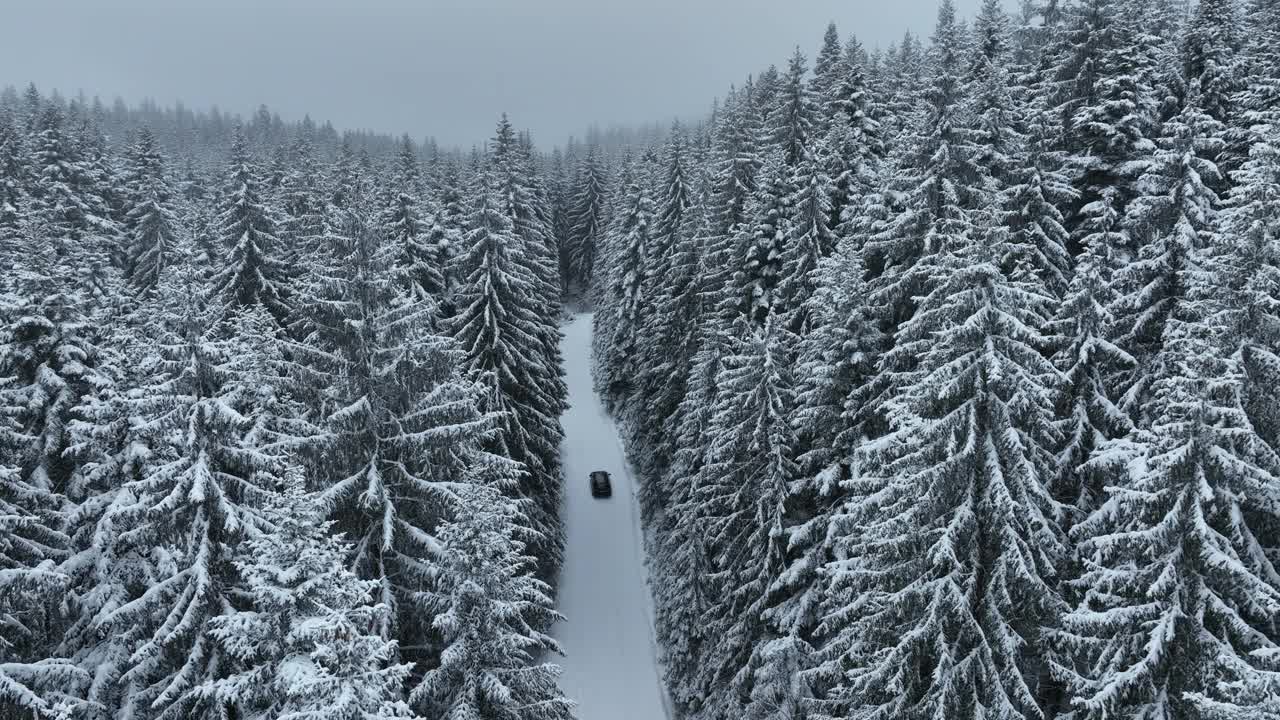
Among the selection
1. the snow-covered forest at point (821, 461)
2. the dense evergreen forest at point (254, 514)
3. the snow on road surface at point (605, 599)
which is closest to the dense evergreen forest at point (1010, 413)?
the snow-covered forest at point (821, 461)

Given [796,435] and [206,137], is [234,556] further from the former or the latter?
[206,137]

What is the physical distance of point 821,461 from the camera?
19062 mm

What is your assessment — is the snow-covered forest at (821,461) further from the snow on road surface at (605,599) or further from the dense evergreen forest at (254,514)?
the snow on road surface at (605,599)

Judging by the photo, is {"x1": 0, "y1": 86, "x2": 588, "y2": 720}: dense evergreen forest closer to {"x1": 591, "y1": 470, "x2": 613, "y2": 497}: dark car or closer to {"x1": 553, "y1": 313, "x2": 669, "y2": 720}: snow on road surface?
{"x1": 553, "y1": 313, "x2": 669, "y2": 720}: snow on road surface

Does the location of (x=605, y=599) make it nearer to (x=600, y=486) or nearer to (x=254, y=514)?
(x=600, y=486)

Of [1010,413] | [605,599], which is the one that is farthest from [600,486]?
[1010,413]

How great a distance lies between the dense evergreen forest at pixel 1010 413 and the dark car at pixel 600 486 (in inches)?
448

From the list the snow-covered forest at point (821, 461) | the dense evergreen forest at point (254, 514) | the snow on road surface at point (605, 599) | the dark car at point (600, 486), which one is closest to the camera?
the dense evergreen forest at point (254, 514)

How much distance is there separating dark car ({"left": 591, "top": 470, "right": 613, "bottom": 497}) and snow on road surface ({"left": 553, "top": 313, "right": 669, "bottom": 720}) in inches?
14.4

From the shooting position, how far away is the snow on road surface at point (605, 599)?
29.7m

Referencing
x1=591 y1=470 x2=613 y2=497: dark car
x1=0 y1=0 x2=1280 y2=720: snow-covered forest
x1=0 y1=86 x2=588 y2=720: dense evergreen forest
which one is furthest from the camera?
x1=591 y1=470 x2=613 y2=497: dark car

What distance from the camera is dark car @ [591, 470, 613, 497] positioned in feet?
138

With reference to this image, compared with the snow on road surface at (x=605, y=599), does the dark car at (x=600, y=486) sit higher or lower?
higher

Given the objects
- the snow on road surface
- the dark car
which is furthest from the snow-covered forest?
the dark car
